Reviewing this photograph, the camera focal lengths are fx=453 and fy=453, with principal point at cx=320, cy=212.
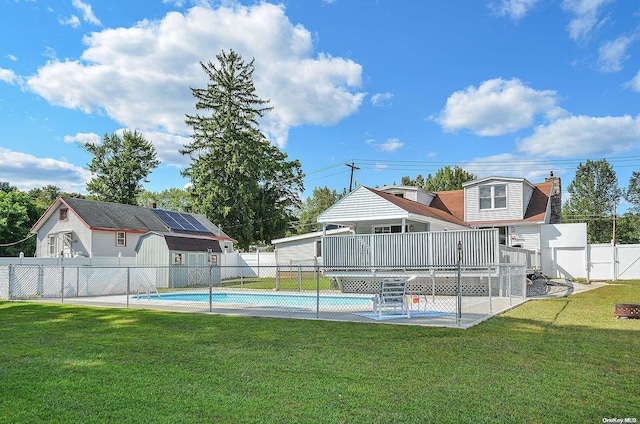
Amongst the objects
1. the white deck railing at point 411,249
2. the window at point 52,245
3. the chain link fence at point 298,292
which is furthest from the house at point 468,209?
the window at point 52,245

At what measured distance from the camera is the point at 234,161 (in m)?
41.4

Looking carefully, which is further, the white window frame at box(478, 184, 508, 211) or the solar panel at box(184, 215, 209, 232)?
the solar panel at box(184, 215, 209, 232)

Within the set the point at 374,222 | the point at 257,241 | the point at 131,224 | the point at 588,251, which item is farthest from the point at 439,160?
the point at 131,224

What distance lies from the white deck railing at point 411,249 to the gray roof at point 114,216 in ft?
56.0

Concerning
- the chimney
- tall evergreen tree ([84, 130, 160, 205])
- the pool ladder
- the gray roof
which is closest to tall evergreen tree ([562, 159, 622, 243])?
the chimney

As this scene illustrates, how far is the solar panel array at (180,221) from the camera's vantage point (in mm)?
33897

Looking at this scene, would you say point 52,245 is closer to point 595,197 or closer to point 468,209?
point 468,209

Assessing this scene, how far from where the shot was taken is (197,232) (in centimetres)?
3475

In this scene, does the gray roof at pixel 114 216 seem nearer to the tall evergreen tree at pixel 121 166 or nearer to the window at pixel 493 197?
the tall evergreen tree at pixel 121 166

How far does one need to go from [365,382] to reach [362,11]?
1624 centimetres

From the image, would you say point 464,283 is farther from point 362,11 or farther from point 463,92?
point 463,92

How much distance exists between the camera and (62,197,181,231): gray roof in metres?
29.2

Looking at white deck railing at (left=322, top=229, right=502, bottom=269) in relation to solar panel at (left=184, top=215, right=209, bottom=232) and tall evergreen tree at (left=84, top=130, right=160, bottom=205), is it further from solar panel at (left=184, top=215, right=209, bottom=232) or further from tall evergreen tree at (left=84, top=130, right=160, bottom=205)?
tall evergreen tree at (left=84, top=130, right=160, bottom=205)

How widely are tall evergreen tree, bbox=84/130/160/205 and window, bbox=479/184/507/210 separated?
37.9 metres
